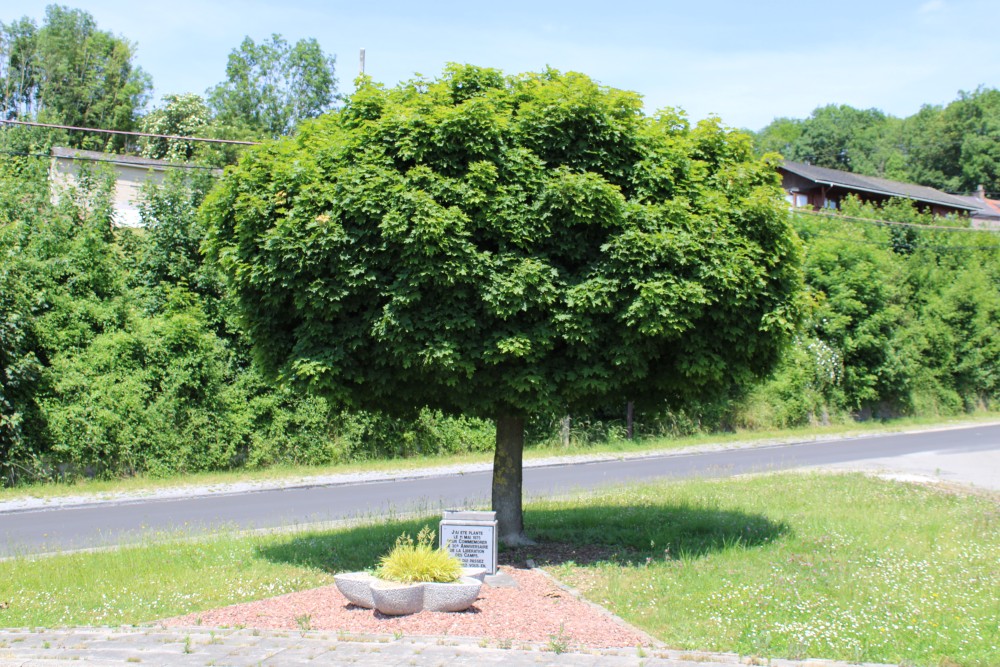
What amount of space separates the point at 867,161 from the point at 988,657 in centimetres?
9063

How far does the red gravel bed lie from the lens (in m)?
7.18

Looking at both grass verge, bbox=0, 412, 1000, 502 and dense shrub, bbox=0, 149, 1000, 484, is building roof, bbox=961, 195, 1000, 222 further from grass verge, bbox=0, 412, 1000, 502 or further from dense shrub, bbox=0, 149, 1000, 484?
dense shrub, bbox=0, 149, 1000, 484

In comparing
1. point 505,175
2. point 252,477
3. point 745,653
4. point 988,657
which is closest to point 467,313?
point 505,175

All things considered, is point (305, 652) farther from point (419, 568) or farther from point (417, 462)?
point (417, 462)

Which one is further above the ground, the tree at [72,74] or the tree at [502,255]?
the tree at [72,74]

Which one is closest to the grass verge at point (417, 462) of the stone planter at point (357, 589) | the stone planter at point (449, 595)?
the stone planter at point (357, 589)

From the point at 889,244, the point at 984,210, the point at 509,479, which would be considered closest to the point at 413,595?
the point at 509,479

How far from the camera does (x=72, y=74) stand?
5803 centimetres

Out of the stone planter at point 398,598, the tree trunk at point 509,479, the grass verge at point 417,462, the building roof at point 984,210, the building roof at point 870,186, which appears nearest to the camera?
the stone planter at point 398,598

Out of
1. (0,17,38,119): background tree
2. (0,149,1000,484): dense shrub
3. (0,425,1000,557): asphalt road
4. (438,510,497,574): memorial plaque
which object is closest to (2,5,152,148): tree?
(0,17,38,119): background tree

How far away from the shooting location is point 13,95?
5891 cm

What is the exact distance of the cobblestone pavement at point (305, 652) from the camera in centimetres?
635

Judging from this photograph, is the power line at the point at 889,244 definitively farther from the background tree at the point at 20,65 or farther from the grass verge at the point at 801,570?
the background tree at the point at 20,65

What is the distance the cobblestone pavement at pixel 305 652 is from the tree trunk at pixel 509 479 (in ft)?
12.0
